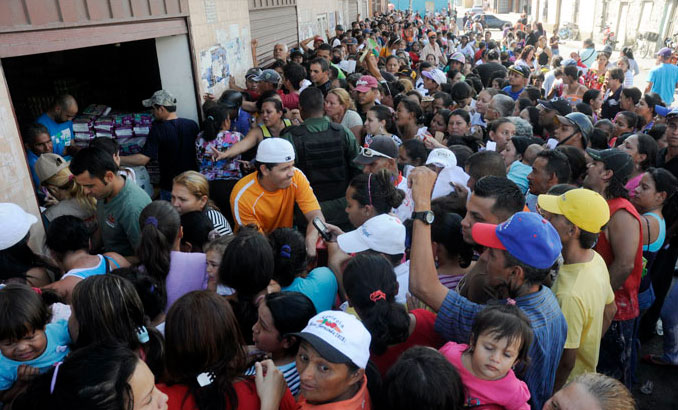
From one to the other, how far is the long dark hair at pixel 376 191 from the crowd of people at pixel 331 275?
0.01 m

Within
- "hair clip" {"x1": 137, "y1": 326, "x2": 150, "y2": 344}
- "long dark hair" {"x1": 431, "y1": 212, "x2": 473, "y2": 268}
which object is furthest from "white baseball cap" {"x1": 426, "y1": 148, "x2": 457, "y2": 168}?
"hair clip" {"x1": 137, "y1": 326, "x2": 150, "y2": 344}

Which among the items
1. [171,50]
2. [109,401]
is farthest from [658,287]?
[171,50]

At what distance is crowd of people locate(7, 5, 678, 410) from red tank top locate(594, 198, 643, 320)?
1 centimetres

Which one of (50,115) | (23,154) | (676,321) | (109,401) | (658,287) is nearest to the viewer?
(109,401)

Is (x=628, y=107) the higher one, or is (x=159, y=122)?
(x=159, y=122)

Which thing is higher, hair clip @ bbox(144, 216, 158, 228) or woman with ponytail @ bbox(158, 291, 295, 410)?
hair clip @ bbox(144, 216, 158, 228)

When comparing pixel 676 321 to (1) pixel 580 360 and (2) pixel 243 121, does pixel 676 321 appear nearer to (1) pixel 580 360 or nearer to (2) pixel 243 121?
(1) pixel 580 360

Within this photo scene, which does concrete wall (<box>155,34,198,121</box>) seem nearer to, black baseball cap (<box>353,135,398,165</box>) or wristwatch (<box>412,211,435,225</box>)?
black baseball cap (<box>353,135,398,165</box>)

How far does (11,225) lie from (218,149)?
7.28 ft

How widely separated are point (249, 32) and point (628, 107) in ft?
18.7

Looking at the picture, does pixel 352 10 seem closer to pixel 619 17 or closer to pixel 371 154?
pixel 619 17

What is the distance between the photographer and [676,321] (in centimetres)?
374

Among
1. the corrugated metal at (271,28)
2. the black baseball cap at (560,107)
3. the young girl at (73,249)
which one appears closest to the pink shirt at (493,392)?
the young girl at (73,249)

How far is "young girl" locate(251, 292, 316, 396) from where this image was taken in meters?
2.12
